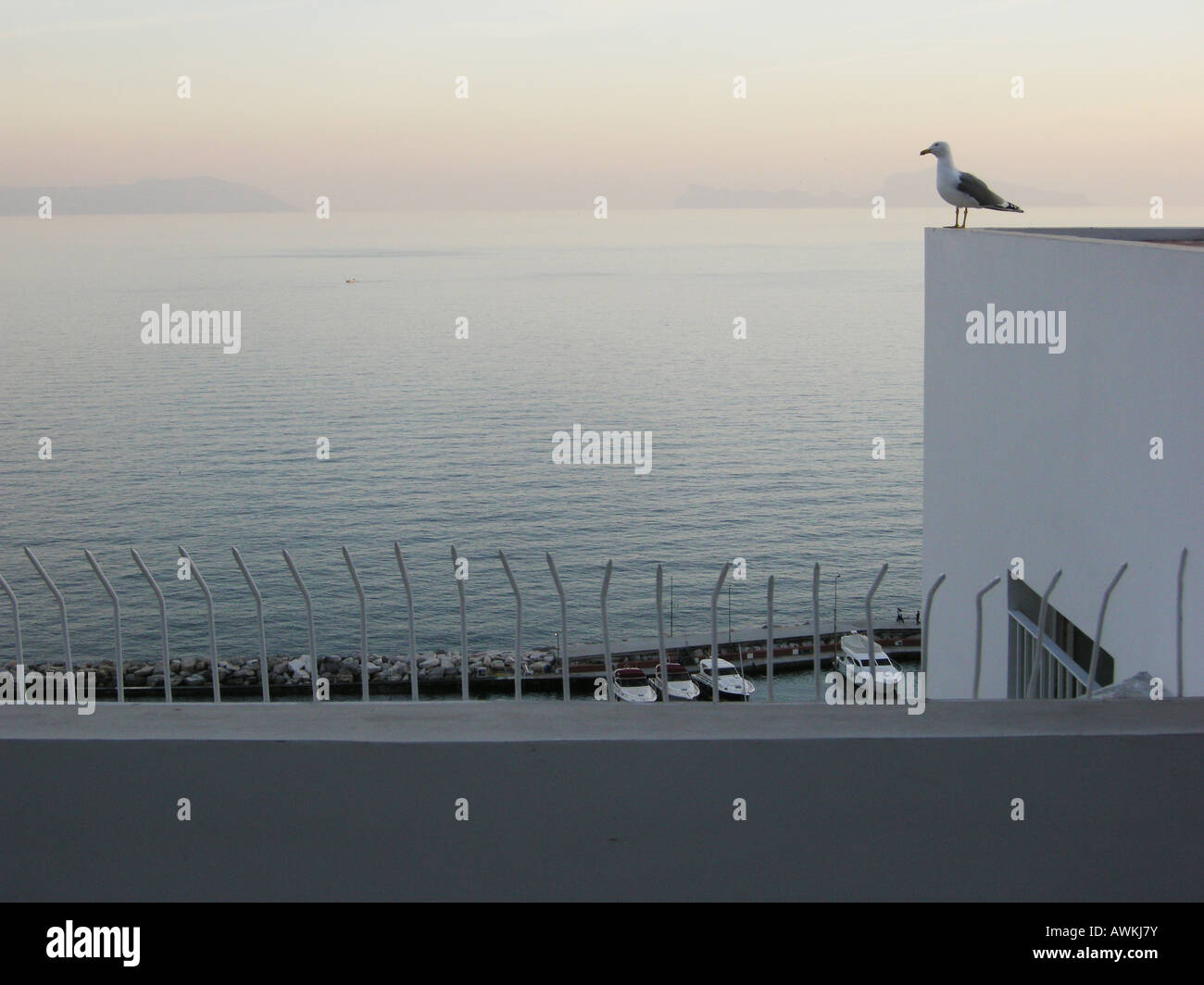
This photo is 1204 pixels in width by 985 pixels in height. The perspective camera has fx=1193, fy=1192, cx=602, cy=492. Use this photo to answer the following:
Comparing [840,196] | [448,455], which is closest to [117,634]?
[840,196]

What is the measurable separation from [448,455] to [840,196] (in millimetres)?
19120

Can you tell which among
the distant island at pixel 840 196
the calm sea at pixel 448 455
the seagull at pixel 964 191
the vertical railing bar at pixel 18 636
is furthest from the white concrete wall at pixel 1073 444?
the distant island at pixel 840 196

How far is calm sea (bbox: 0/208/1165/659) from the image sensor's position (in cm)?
3309

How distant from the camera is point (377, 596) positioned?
33281 mm

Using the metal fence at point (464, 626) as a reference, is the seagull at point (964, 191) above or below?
above

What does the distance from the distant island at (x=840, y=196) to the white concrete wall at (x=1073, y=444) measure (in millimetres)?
19456

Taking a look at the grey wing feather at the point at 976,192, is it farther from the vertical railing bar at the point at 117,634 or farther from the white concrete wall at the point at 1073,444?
the vertical railing bar at the point at 117,634

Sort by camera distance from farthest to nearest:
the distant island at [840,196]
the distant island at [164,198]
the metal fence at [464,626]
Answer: the distant island at [164,198], the distant island at [840,196], the metal fence at [464,626]

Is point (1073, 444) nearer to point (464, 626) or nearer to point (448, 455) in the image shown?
point (464, 626)

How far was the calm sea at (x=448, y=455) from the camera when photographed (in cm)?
3309

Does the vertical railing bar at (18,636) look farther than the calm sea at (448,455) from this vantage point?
No

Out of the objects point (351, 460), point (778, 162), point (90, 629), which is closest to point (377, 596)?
point (90, 629)

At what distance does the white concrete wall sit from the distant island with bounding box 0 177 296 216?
158ft
